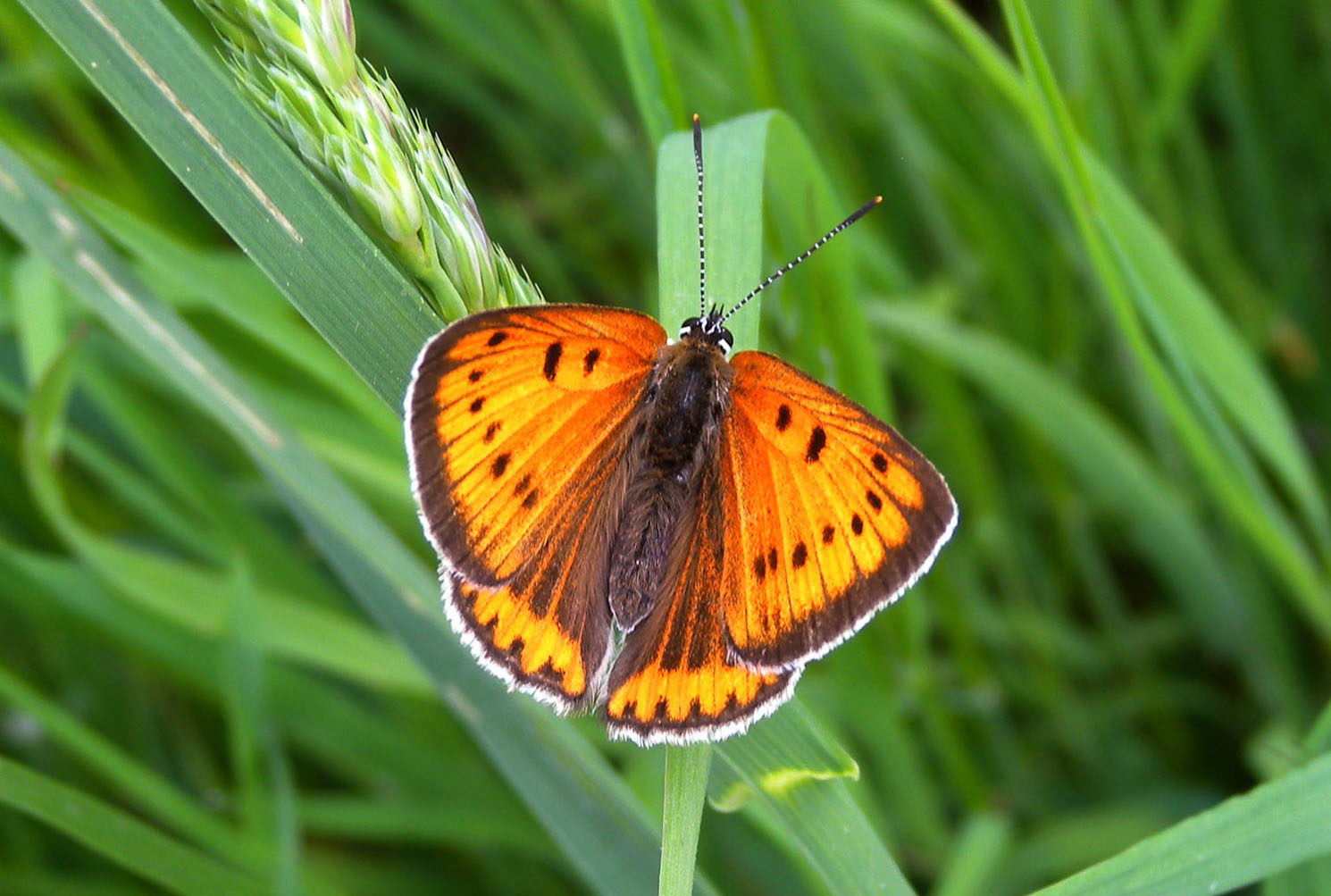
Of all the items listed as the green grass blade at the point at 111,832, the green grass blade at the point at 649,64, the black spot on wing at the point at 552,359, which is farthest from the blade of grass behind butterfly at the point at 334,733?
the green grass blade at the point at 649,64

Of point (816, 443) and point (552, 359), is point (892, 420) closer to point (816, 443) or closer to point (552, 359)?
point (816, 443)

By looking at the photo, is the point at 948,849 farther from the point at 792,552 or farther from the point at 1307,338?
the point at 1307,338

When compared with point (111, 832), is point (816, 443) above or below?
below

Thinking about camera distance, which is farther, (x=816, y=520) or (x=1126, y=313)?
(x=1126, y=313)

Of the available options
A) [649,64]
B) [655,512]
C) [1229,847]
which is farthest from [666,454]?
[1229,847]

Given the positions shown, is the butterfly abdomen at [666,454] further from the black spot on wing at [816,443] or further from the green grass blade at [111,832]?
the green grass blade at [111,832]

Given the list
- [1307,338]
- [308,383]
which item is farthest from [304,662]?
[1307,338]

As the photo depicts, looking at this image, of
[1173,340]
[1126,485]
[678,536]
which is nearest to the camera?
[678,536]
